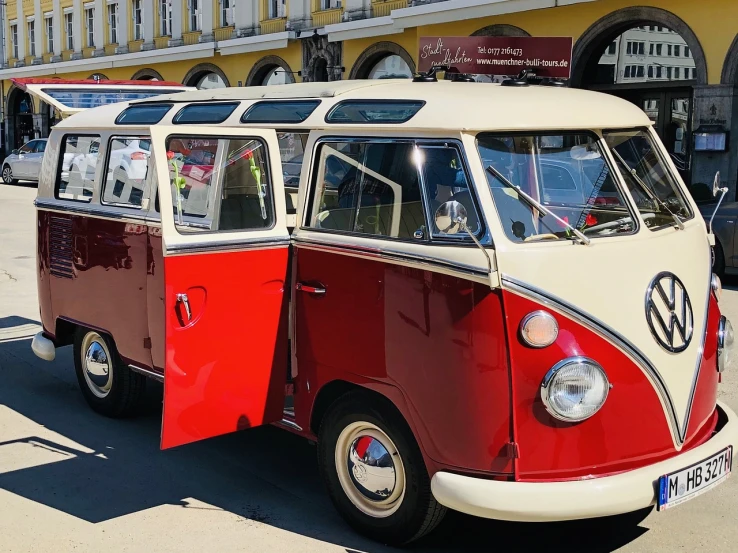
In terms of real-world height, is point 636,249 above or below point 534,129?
below

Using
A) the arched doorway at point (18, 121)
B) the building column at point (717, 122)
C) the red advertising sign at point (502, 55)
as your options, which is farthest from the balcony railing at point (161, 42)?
the red advertising sign at point (502, 55)

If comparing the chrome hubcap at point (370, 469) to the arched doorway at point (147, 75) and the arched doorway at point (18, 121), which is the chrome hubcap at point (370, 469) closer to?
the arched doorway at point (147, 75)

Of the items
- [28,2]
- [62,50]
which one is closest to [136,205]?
[62,50]

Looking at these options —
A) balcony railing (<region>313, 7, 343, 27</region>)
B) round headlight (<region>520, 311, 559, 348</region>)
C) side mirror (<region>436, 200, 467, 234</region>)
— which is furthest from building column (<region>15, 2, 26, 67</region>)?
round headlight (<region>520, 311, 559, 348</region>)

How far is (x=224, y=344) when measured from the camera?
4801 millimetres

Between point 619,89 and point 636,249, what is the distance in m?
18.1

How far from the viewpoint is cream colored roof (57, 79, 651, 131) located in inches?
170

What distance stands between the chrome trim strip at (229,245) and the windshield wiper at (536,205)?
4.12 ft

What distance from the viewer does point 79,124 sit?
6.71 meters

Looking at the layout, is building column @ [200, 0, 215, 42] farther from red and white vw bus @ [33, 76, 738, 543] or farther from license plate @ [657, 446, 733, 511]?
license plate @ [657, 446, 733, 511]

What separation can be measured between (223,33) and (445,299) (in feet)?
104

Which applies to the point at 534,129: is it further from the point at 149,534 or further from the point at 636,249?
the point at 149,534

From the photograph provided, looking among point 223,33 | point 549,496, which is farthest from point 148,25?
point 549,496

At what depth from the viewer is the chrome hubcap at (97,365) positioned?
6547 mm
